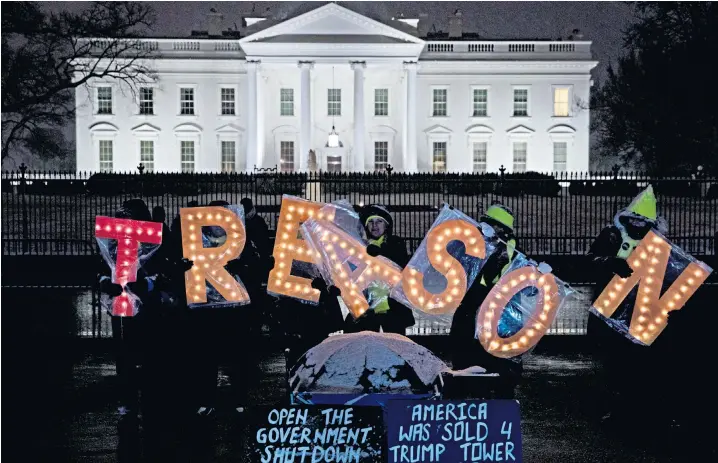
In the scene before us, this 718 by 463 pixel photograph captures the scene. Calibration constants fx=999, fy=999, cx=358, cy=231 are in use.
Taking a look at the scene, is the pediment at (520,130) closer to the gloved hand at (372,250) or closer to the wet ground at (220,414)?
the wet ground at (220,414)

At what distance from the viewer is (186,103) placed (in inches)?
2336

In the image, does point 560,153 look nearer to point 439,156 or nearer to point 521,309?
point 439,156

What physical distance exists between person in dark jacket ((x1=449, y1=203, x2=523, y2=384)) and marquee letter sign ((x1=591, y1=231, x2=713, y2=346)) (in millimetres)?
803

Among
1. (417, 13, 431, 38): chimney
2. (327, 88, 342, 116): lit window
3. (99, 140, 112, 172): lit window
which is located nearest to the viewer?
(327, 88, 342, 116): lit window

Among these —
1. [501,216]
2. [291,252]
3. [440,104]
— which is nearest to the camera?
[291,252]

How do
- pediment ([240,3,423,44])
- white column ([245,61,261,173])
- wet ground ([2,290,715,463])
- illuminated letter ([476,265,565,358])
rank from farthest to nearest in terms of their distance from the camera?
white column ([245,61,261,173]) → pediment ([240,3,423,44]) → wet ground ([2,290,715,463]) → illuminated letter ([476,265,565,358])

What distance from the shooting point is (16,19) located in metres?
29.6

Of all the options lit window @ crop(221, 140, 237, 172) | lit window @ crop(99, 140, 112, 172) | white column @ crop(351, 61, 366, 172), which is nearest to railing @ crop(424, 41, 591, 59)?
white column @ crop(351, 61, 366, 172)

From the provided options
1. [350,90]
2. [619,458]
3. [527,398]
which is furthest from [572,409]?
[350,90]

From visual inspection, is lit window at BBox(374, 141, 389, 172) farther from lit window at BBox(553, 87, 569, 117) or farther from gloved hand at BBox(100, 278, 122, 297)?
gloved hand at BBox(100, 278, 122, 297)

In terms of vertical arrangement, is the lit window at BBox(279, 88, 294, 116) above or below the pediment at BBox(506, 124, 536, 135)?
above

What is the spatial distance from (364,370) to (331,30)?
5335 cm

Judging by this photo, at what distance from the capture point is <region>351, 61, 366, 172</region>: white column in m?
55.3

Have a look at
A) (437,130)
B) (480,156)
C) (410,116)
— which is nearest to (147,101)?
(410,116)
